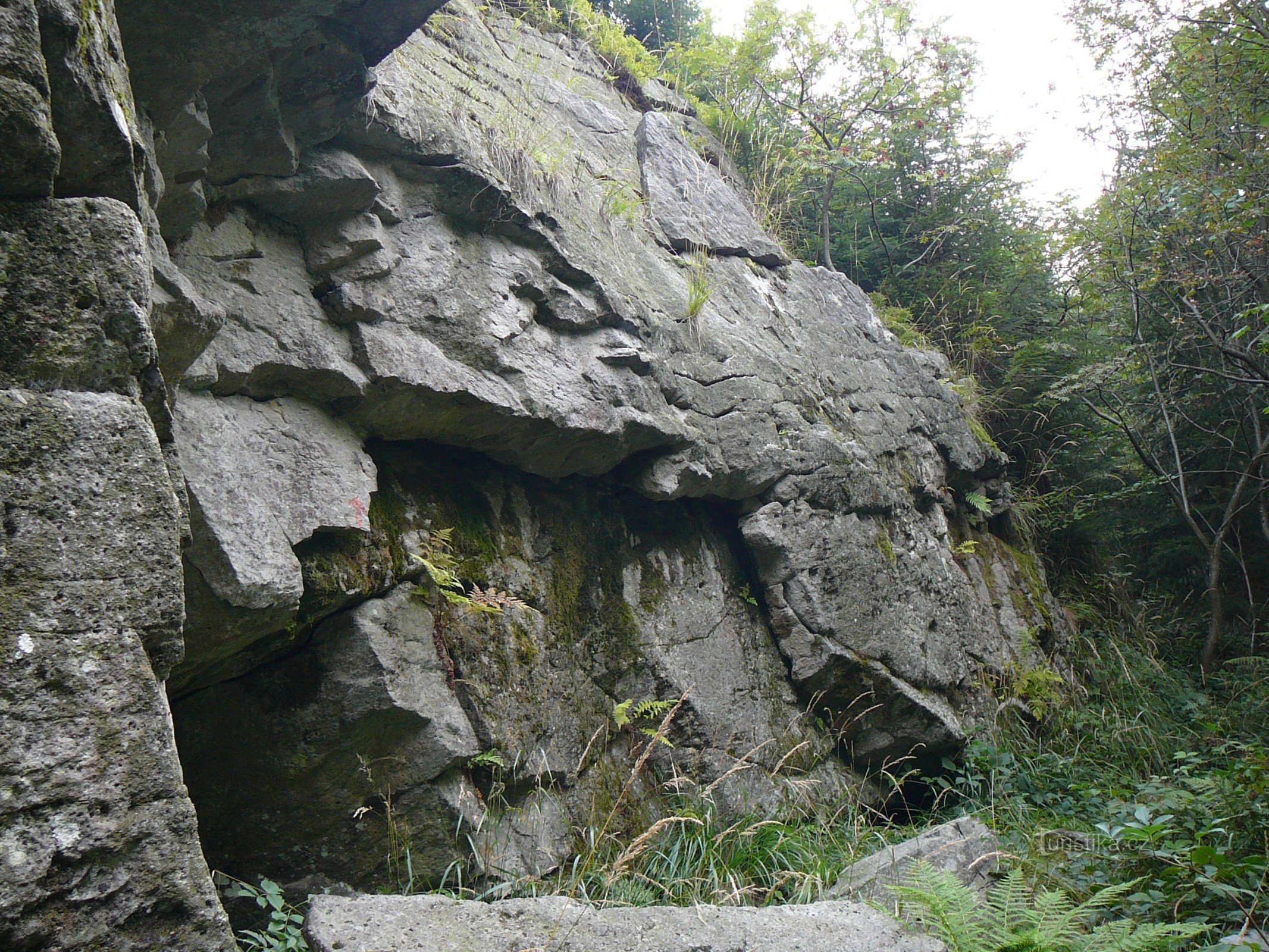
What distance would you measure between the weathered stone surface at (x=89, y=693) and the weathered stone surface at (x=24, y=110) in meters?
0.45

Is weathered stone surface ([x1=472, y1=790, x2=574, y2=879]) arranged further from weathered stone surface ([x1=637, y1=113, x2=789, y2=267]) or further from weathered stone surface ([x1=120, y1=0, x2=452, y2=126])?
weathered stone surface ([x1=637, y1=113, x2=789, y2=267])

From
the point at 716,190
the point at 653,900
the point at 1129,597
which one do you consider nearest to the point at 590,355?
the point at 653,900

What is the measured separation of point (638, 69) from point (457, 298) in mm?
4850

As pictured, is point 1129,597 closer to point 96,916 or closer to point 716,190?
point 716,190

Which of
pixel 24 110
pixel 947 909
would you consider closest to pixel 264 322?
pixel 24 110

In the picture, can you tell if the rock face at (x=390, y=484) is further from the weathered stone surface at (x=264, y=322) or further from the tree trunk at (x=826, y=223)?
the tree trunk at (x=826, y=223)

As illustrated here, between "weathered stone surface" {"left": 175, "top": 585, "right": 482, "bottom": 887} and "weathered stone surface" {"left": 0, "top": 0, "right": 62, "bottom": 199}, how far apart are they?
1.88 m

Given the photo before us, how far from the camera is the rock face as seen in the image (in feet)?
5.38

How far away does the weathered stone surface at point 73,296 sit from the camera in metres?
1.67

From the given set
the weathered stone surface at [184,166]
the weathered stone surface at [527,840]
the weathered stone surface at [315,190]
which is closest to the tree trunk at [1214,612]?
the weathered stone surface at [527,840]

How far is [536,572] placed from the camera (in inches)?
159

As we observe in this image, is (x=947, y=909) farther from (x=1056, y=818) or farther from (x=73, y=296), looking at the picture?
(x=73, y=296)

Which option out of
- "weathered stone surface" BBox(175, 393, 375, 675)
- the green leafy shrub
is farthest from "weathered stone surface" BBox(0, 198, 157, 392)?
the green leafy shrub

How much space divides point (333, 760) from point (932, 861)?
2.68m
